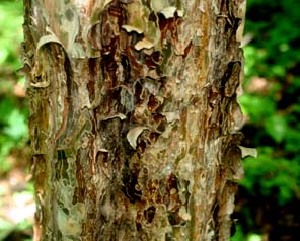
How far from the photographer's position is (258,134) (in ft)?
11.4

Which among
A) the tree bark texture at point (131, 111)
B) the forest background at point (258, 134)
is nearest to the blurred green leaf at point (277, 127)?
the forest background at point (258, 134)

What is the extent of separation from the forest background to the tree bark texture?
1403 mm

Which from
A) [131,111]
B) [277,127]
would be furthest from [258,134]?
[131,111]

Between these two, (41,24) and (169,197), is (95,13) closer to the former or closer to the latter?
(41,24)

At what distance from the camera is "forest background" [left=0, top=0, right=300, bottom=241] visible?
3080mm

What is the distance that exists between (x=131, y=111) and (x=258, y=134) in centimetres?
237

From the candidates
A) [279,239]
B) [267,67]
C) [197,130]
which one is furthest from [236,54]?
[267,67]

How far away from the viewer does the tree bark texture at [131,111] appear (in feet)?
3.70

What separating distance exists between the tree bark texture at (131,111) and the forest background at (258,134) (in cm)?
140

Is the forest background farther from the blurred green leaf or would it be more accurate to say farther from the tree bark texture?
the tree bark texture

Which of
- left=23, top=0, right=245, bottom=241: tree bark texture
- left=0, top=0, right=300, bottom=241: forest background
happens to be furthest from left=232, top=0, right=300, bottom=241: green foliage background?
left=23, top=0, right=245, bottom=241: tree bark texture

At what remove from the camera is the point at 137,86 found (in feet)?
3.82

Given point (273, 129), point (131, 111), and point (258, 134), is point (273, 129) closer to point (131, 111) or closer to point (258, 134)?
point (258, 134)

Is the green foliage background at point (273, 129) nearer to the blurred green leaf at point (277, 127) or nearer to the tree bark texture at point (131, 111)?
the blurred green leaf at point (277, 127)
